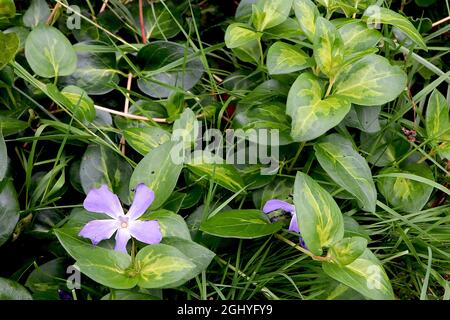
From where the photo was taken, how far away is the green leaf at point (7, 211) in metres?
0.96

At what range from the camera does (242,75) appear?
1214 millimetres

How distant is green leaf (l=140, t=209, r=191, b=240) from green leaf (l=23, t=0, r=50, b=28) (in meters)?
0.52

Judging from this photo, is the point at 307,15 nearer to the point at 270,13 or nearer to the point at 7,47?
the point at 270,13

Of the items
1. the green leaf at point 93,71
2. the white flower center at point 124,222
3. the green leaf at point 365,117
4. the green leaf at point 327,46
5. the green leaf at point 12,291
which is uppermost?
the green leaf at point 327,46

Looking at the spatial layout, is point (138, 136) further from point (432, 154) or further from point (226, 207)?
point (432, 154)

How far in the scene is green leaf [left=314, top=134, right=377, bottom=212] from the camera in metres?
0.94

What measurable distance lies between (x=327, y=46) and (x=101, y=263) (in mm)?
486

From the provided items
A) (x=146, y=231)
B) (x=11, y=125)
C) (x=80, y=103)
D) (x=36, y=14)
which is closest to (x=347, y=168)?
(x=146, y=231)

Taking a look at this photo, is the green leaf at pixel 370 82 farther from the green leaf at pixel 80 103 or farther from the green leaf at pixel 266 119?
the green leaf at pixel 80 103

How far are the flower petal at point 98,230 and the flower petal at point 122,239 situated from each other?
13 millimetres

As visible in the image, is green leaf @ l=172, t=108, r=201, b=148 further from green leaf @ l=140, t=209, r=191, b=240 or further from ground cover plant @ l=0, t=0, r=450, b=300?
green leaf @ l=140, t=209, r=191, b=240

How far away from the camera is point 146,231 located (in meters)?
0.88

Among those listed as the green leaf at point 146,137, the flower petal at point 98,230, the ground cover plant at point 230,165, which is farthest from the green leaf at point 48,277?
the green leaf at point 146,137
